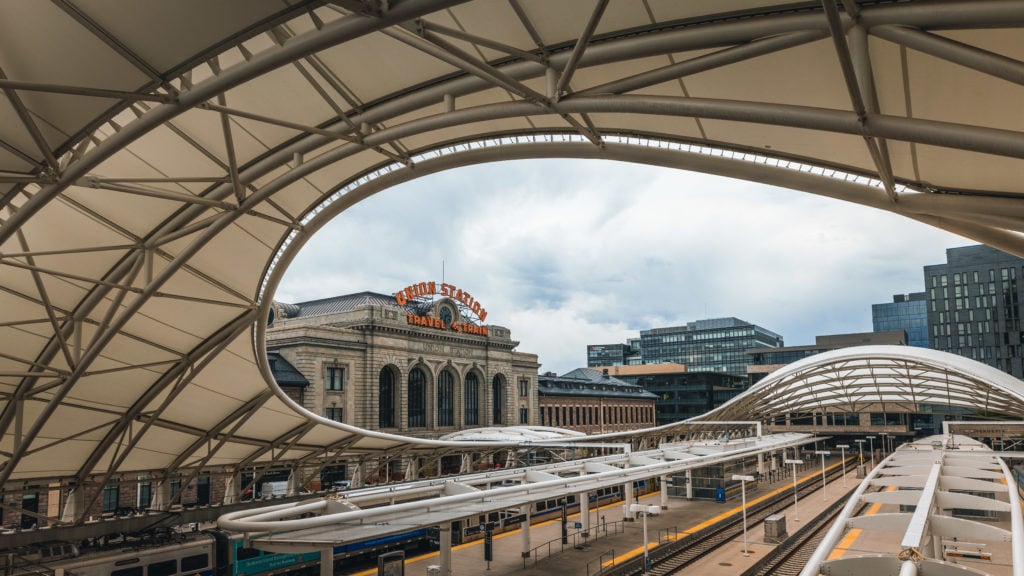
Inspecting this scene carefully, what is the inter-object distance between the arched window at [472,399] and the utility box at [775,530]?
41.6 metres

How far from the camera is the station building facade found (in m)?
58.0

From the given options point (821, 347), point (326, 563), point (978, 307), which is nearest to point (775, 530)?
point (326, 563)

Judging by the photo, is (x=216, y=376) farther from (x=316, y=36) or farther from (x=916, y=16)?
(x=916, y=16)

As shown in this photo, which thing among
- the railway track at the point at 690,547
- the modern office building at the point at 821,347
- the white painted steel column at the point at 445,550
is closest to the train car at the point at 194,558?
the white painted steel column at the point at 445,550

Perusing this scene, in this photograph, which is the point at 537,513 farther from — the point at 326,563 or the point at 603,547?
the point at 326,563

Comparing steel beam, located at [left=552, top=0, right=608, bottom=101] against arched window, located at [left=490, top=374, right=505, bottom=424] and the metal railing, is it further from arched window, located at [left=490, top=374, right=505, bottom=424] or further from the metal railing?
arched window, located at [left=490, top=374, right=505, bottom=424]

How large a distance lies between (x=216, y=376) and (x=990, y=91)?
24978 millimetres

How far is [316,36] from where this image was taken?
9805 mm

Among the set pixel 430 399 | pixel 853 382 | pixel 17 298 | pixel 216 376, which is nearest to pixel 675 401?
pixel 853 382

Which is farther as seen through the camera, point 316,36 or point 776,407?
point 776,407

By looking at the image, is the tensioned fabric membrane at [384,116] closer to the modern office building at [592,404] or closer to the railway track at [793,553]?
the railway track at [793,553]

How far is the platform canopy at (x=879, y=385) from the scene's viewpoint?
1983 inches

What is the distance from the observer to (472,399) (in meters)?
76.0

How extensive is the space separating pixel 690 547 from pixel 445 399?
40.7 meters
